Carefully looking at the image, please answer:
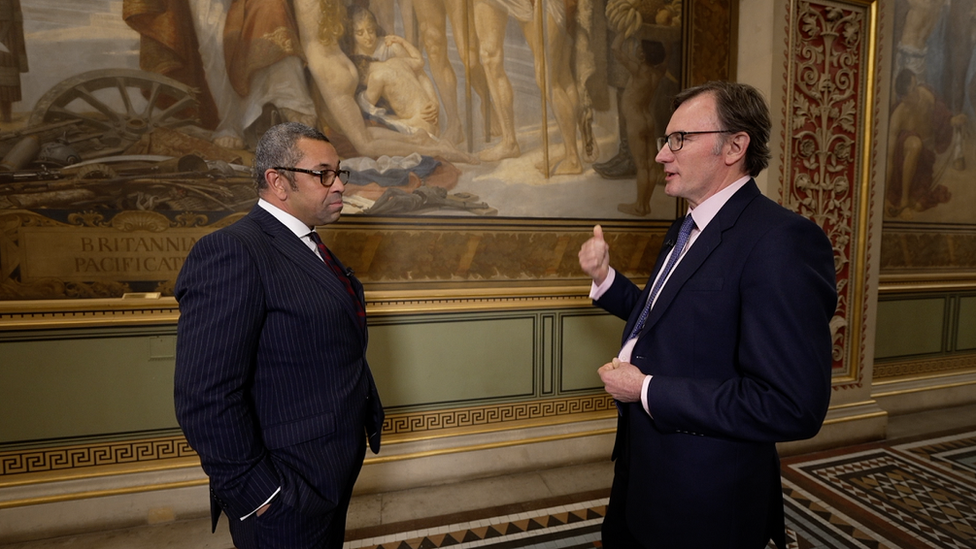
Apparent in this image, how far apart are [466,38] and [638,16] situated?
1.28 metres

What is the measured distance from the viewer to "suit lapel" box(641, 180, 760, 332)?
124 cm

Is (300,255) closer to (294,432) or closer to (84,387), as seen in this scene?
(294,432)

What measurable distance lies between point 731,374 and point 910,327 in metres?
4.54

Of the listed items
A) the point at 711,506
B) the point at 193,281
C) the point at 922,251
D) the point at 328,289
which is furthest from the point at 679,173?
the point at 922,251

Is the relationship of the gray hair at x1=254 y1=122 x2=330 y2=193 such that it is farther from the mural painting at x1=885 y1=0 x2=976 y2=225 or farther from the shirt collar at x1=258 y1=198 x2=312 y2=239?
the mural painting at x1=885 y1=0 x2=976 y2=225

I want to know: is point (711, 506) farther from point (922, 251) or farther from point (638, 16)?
point (922, 251)

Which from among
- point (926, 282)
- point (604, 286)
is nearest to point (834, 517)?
point (604, 286)

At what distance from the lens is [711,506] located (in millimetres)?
1242

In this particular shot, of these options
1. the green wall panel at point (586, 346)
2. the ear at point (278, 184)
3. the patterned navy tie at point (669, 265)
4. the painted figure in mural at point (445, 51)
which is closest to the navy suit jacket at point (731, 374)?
the patterned navy tie at point (669, 265)

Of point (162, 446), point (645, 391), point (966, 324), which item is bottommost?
point (162, 446)

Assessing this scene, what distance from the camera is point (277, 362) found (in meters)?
1.38

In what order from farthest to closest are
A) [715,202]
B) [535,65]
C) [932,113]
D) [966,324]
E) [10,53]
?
[966,324] < [932,113] < [535,65] < [10,53] < [715,202]

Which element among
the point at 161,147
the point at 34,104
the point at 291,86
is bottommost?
the point at 161,147

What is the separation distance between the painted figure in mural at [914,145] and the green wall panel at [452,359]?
12.2ft
